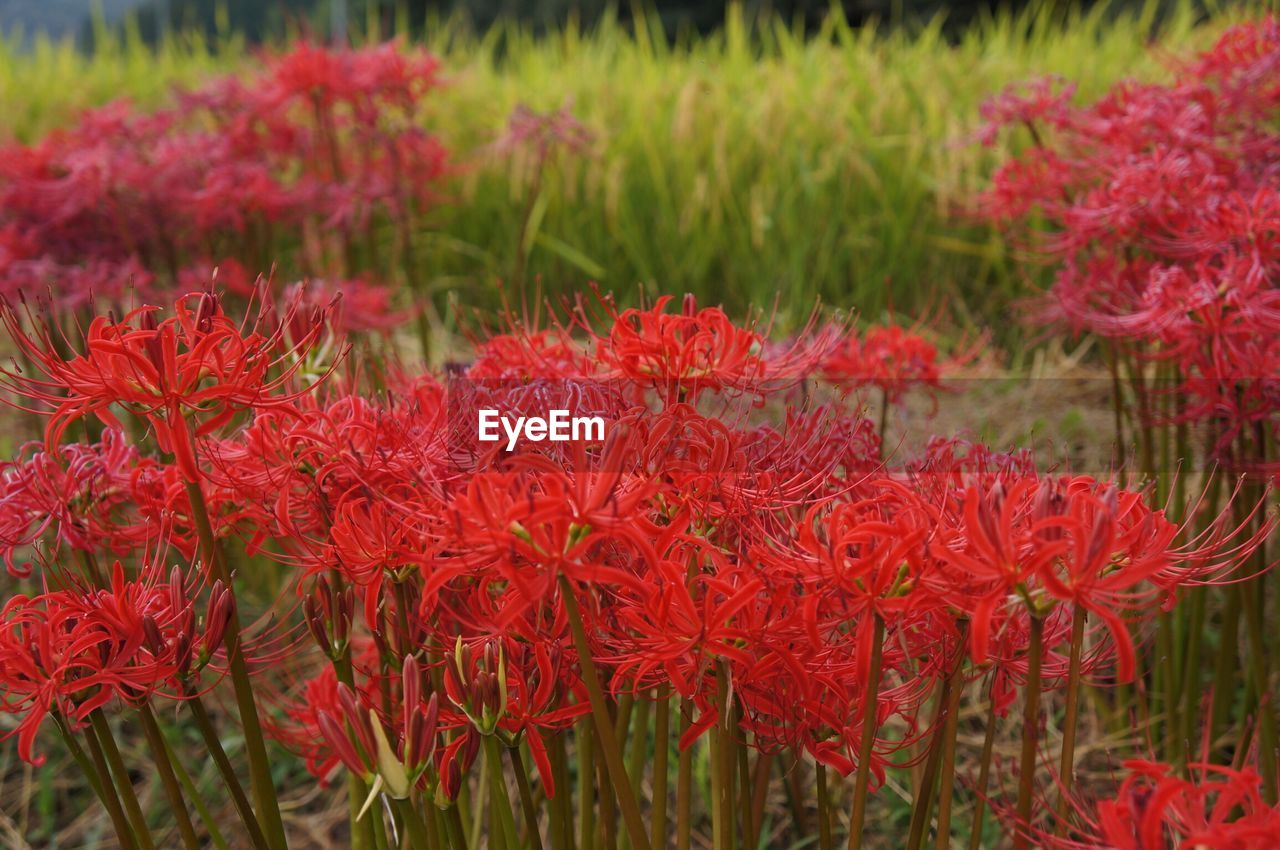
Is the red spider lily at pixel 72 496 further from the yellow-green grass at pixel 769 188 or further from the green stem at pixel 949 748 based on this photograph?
the yellow-green grass at pixel 769 188

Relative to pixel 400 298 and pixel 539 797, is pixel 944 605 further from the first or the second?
pixel 400 298

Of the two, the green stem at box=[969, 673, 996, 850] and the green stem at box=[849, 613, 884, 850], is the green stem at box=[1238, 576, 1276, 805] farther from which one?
the green stem at box=[849, 613, 884, 850]

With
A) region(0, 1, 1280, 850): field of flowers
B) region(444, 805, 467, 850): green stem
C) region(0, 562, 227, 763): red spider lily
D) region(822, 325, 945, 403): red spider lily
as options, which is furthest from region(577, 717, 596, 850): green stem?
region(822, 325, 945, 403): red spider lily

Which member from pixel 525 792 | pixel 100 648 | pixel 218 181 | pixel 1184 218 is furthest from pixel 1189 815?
pixel 218 181

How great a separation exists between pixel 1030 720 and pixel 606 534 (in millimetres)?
365

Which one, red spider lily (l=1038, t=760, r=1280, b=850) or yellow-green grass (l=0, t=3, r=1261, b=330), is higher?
red spider lily (l=1038, t=760, r=1280, b=850)

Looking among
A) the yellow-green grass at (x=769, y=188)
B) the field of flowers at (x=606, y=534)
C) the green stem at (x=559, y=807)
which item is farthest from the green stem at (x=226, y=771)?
the yellow-green grass at (x=769, y=188)

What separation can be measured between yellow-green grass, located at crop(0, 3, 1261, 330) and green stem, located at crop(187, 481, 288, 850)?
246cm

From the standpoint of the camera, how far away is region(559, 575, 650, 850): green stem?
2.60ft

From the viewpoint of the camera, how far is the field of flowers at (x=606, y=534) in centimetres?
83

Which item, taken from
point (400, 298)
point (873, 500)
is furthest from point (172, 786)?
point (400, 298)

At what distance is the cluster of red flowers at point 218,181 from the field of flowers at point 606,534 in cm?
1

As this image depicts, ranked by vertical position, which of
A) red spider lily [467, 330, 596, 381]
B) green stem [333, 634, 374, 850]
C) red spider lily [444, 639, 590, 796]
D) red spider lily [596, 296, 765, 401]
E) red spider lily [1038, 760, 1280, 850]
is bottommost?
green stem [333, 634, 374, 850]

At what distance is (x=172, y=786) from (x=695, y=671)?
50 cm
